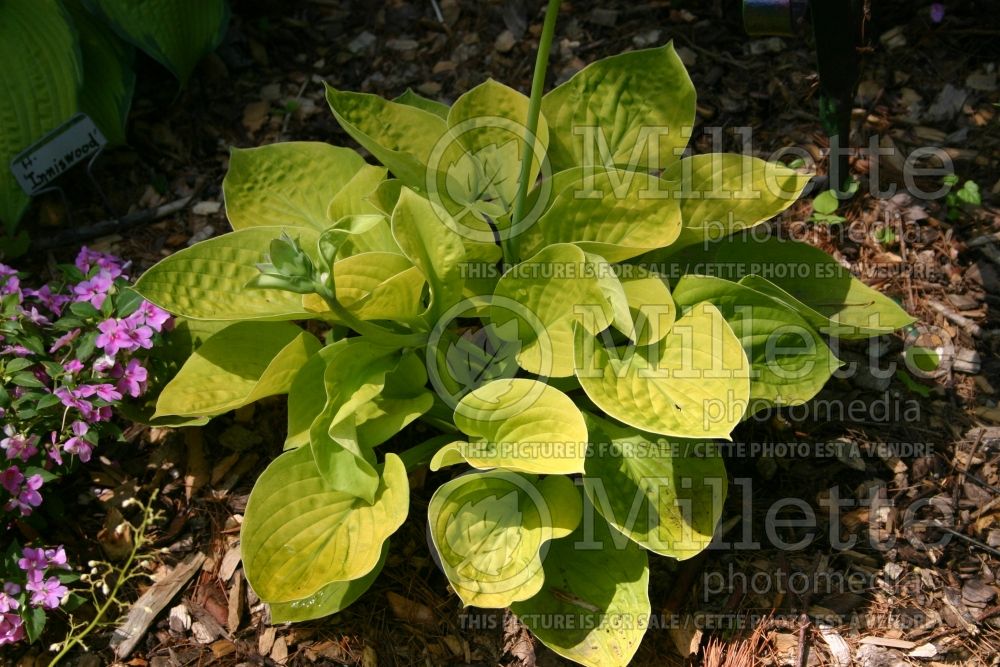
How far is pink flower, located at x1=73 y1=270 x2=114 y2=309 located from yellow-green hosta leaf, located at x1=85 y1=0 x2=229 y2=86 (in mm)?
754

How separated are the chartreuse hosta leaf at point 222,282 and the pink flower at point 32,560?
1.84 feet

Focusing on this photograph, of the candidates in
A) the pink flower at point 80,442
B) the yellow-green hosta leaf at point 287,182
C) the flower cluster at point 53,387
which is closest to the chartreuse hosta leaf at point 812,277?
the yellow-green hosta leaf at point 287,182

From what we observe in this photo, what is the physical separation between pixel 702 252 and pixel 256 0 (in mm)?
1698

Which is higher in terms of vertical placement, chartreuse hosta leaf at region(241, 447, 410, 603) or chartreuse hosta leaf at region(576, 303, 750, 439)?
chartreuse hosta leaf at region(576, 303, 750, 439)

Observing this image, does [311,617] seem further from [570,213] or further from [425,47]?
[425,47]

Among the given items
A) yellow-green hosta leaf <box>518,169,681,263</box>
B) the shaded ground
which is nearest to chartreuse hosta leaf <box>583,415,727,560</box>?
the shaded ground

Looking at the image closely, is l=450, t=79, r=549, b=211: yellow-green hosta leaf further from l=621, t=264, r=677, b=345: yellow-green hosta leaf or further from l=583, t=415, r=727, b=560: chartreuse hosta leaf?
l=583, t=415, r=727, b=560: chartreuse hosta leaf

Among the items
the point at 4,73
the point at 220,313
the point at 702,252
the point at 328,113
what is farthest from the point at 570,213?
the point at 4,73

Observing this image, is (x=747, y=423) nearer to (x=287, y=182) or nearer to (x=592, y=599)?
(x=592, y=599)

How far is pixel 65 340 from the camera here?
189 centimetres

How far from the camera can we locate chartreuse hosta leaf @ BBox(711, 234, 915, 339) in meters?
1.83

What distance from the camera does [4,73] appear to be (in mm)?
2328

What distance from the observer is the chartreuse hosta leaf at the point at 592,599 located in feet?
5.41

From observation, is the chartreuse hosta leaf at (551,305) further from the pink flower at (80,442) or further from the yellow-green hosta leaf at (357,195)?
the pink flower at (80,442)
